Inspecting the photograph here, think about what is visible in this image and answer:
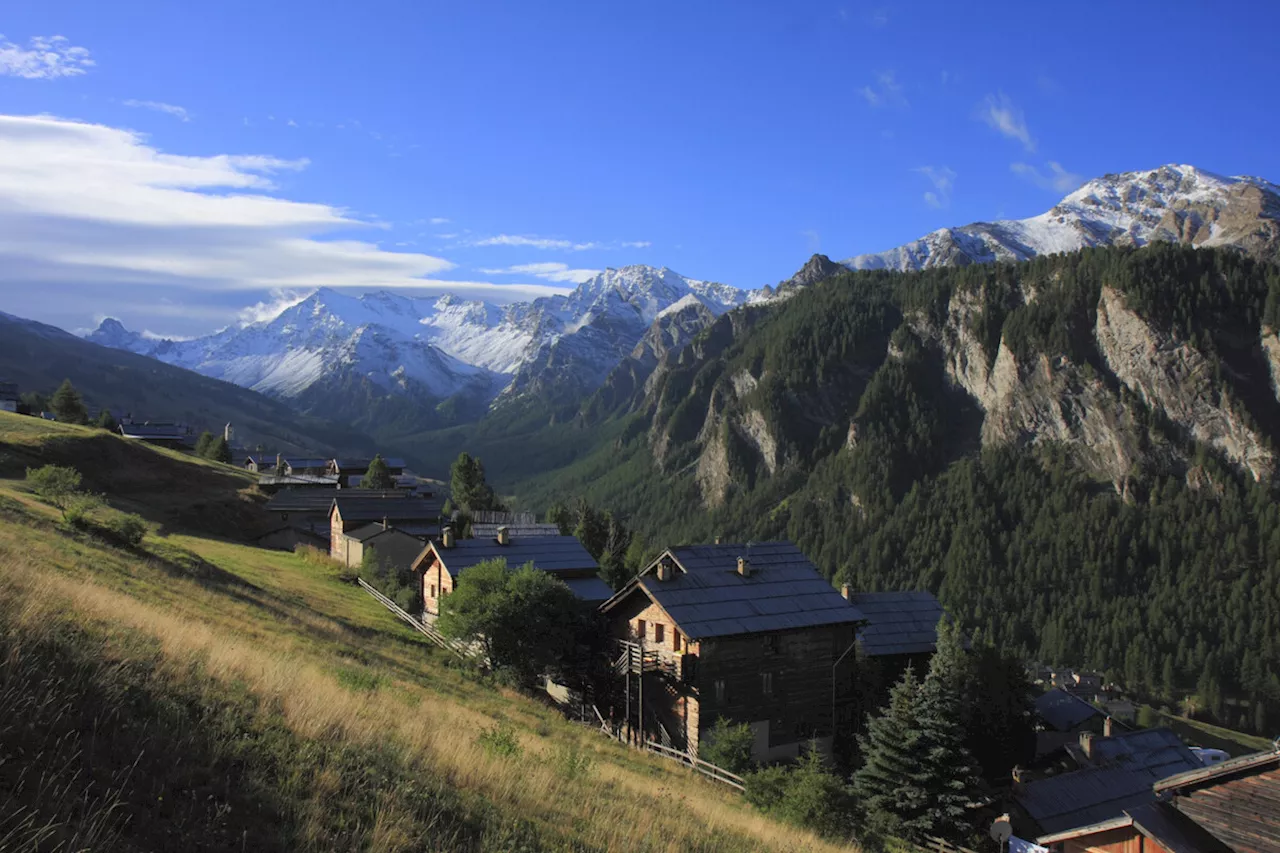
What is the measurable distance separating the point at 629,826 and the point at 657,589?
29888 millimetres

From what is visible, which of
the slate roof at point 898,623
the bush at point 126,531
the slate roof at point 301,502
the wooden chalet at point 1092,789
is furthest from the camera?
the slate roof at point 301,502

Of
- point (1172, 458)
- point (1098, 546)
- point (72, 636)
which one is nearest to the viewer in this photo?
point (72, 636)

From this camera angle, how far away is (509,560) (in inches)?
2174

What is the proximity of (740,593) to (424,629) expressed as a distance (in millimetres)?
18061

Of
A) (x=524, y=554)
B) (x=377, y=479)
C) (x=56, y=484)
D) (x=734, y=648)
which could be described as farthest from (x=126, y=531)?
(x=377, y=479)

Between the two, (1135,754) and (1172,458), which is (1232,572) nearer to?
(1172,458)

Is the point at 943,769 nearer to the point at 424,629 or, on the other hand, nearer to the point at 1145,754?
the point at 1145,754

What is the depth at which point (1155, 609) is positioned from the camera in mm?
158750

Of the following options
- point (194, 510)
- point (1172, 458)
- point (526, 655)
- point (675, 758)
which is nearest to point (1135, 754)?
point (675, 758)

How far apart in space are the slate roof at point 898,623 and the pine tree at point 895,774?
568 inches

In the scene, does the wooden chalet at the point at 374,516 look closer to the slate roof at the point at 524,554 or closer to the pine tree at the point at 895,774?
the slate roof at the point at 524,554

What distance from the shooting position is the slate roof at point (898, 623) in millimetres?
48500

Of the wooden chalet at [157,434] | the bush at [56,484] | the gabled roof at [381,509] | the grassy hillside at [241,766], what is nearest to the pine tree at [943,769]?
the grassy hillside at [241,766]

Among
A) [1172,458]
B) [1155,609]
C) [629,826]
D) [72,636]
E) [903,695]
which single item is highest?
[1172,458]
